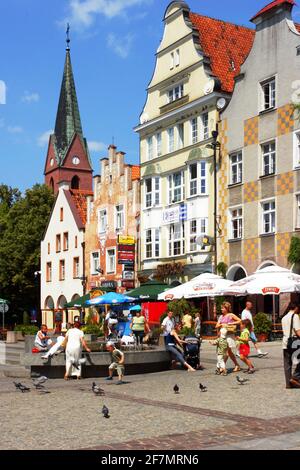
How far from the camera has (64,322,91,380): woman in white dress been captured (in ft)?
60.9

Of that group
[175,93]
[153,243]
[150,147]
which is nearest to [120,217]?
[153,243]

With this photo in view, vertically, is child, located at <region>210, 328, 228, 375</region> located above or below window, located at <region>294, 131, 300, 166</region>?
below

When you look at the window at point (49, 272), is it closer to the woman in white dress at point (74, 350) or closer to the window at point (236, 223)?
the window at point (236, 223)

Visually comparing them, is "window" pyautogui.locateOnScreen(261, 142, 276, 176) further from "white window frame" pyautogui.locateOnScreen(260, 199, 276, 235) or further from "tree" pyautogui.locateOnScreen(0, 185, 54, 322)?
"tree" pyautogui.locateOnScreen(0, 185, 54, 322)

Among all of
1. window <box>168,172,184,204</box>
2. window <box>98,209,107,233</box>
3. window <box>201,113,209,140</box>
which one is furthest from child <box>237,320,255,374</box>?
window <box>98,209,107,233</box>

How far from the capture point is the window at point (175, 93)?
146 ft

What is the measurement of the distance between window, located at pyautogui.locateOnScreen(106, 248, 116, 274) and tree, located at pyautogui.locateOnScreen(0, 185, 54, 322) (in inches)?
615

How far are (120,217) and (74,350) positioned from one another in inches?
1304

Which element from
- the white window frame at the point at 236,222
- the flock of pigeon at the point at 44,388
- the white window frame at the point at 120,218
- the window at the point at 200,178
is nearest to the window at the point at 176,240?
the window at the point at 200,178

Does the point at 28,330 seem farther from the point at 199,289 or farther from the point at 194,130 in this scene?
the point at 199,289

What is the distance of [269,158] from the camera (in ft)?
121

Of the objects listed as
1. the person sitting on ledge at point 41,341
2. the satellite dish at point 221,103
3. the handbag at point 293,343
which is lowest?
the person sitting on ledge at point 41,341

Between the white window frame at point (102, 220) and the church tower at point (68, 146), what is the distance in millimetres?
37109
